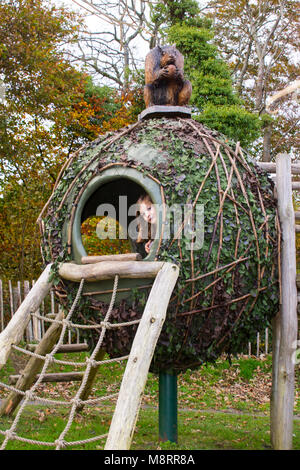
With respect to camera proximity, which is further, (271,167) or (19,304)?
(19,304)

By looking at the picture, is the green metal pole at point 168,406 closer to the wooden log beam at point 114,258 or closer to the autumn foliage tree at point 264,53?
the wooden log beam at point 114,258

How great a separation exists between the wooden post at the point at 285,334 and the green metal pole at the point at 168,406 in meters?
0.79

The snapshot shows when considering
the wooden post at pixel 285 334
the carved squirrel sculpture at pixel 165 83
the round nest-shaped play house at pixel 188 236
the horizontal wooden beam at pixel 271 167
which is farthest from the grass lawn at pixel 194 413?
the carved squirrel sculpture at pixel 165 83

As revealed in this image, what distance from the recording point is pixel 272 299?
345 centimetres

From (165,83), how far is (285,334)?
7.44 ft

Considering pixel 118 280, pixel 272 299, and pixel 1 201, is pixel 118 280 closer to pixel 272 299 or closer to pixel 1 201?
pixel 272 299

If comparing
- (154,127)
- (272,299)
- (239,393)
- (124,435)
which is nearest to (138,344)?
(124,435)

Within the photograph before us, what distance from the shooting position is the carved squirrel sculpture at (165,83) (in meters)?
3.95

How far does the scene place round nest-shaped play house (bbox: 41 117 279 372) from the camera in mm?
3014

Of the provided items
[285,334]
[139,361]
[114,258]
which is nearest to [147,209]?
[114,258]

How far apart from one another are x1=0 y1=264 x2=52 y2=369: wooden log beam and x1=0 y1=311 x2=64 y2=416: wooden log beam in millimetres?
1162

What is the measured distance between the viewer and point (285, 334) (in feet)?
12.1

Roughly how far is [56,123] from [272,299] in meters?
8.31

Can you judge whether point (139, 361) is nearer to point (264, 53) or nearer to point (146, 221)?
point (146, 221)
